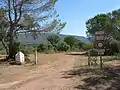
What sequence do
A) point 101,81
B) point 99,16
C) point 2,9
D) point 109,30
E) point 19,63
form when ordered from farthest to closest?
point 99,16 < point 109,30 < point 2,9 < point 19,63 < point 101,81

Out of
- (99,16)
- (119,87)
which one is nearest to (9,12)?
(119,87)

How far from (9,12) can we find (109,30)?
3321 centimetres

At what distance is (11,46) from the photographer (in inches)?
1303

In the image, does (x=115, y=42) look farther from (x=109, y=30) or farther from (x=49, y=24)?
(x=49, y=24)

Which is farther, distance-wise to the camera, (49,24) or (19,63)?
(49,24)

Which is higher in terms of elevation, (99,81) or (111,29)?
(111,29)

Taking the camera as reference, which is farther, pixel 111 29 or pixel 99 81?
pixel 111 29

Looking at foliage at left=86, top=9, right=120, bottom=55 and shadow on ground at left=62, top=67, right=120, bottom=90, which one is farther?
foliage at left=86, top=9, right=120, bottom=55

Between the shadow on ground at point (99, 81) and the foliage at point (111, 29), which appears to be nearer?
the shadow on ground at point (99, 81)

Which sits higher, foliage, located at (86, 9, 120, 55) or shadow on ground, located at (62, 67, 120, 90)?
foliage, located at (86, 9, 120, 55)

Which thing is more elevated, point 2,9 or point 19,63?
point 2,9

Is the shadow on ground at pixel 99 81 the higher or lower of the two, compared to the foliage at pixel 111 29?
lower

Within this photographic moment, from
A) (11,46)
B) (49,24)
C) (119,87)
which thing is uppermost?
(49,24)

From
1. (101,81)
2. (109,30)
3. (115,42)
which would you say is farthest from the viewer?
(109,30)
